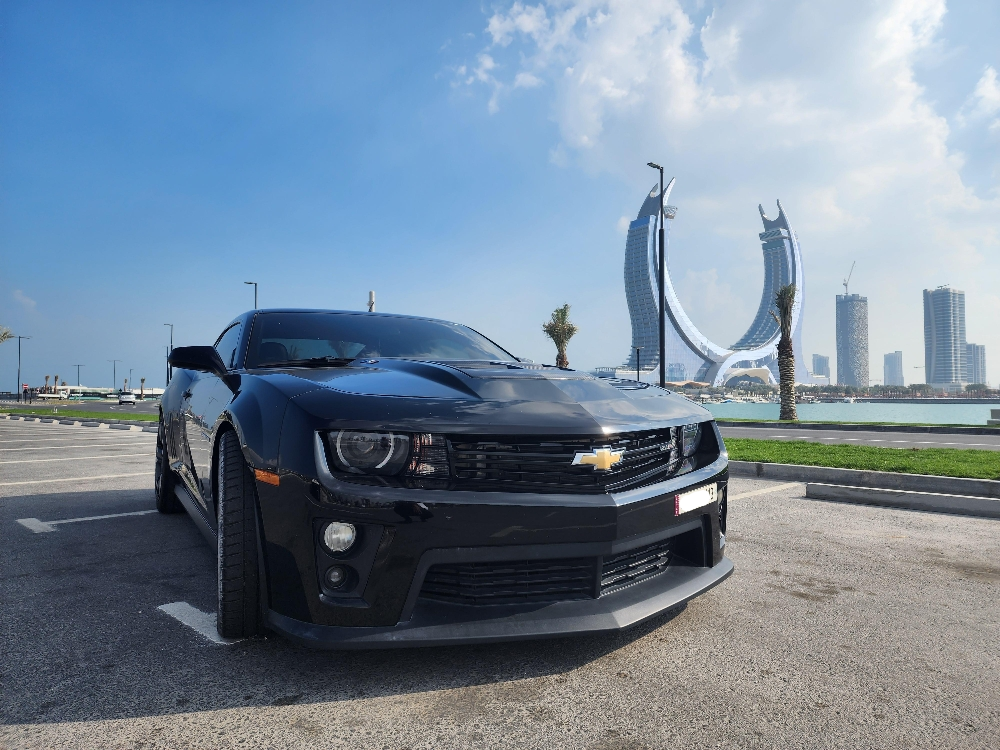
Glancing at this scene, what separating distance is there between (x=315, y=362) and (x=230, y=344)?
107 centimetres

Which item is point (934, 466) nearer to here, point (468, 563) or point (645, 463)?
point (645, 463)

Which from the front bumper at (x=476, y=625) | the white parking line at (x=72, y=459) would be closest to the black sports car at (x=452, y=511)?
the front bumper at (x=476, y=625)

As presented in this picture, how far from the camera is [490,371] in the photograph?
103 inches

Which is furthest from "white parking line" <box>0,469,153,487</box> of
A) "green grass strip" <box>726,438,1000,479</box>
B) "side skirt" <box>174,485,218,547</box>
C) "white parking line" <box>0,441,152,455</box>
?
"green grass strip" <box>726,438,1000,479</box>

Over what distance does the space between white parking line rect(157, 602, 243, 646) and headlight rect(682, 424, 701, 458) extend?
6.02ft

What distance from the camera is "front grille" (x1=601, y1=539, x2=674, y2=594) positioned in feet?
7.06

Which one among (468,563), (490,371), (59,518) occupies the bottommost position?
(59,518)

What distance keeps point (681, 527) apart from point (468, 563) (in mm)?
874

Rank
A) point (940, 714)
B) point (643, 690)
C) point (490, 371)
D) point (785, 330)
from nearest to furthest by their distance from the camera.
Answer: point (940, 714) < point (643, 690) < point (490, 371) < point (785, 330)

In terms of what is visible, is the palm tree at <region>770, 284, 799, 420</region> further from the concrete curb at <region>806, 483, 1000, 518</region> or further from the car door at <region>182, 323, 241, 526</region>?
the car door at <region>182, 323, 241, 526</region>

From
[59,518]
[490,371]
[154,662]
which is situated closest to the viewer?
[154,662]

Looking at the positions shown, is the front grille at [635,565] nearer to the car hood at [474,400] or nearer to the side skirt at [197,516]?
the car hood at [474,400]

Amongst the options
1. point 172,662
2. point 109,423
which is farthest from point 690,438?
point 109,423

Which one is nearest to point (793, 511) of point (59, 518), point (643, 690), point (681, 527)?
point (681, 527)
